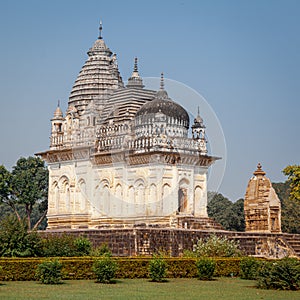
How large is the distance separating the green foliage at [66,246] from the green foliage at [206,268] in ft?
15.9

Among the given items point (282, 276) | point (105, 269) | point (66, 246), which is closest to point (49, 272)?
point (105, 269)

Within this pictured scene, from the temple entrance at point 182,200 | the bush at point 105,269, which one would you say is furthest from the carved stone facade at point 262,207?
the bush at point 105,269

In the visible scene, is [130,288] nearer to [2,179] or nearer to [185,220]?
[185,220]

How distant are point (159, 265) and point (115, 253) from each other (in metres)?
6.85

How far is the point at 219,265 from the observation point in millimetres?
26078

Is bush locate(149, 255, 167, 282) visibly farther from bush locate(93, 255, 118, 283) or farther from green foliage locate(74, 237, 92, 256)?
green foliage locate(74, 237, 92, 256)

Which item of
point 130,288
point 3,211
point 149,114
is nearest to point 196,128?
point 149,114

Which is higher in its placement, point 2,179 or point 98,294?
point 2,179

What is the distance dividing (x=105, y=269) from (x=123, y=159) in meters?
17.3

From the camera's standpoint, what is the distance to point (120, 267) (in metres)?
24.5

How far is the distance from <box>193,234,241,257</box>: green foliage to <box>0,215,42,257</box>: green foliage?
608cm

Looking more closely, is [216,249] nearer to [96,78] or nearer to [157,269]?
[157,269]

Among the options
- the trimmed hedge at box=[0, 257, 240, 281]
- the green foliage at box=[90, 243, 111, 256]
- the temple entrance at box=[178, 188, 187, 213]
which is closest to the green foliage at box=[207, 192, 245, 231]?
the temple entrance at box=[178, 188, 187, 213]

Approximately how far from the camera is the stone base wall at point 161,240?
29.9m
